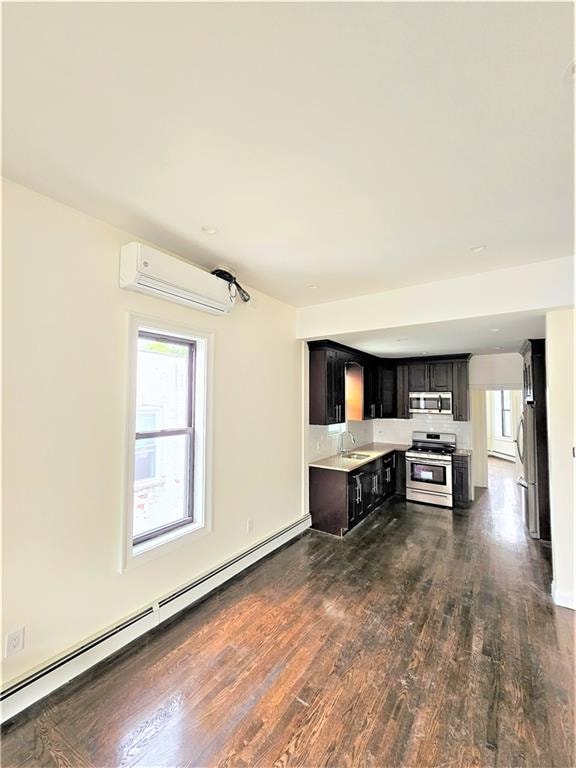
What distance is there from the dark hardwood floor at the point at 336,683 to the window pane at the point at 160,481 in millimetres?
758

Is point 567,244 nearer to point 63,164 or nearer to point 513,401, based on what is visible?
point 63,164

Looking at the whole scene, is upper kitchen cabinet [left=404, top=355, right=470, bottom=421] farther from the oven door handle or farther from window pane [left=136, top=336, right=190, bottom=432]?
window pane [left=136, top=336, right=190, bottom=432]

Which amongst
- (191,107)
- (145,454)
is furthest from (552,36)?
(145,454)

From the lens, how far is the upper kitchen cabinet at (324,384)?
439cm

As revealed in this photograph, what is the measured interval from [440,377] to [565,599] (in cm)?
356

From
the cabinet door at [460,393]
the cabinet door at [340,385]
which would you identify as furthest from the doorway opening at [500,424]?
the cabinet door at [340,385]

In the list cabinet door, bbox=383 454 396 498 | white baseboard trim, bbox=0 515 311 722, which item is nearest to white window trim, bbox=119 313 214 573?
white baseboard trim, bbox=0 515 311 722

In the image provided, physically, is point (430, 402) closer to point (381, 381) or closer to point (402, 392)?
point (402, 392)

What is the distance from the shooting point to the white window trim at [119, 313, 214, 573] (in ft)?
7.59

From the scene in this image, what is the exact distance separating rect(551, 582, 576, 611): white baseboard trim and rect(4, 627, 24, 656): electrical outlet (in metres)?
3.78

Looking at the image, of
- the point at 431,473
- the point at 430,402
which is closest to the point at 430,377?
the point at 430,402

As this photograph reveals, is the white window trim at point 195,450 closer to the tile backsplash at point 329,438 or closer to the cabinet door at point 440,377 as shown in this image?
the tile backsplash at point 329,438

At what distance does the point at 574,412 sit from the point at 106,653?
12.6ft

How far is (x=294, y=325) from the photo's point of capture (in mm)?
4223
